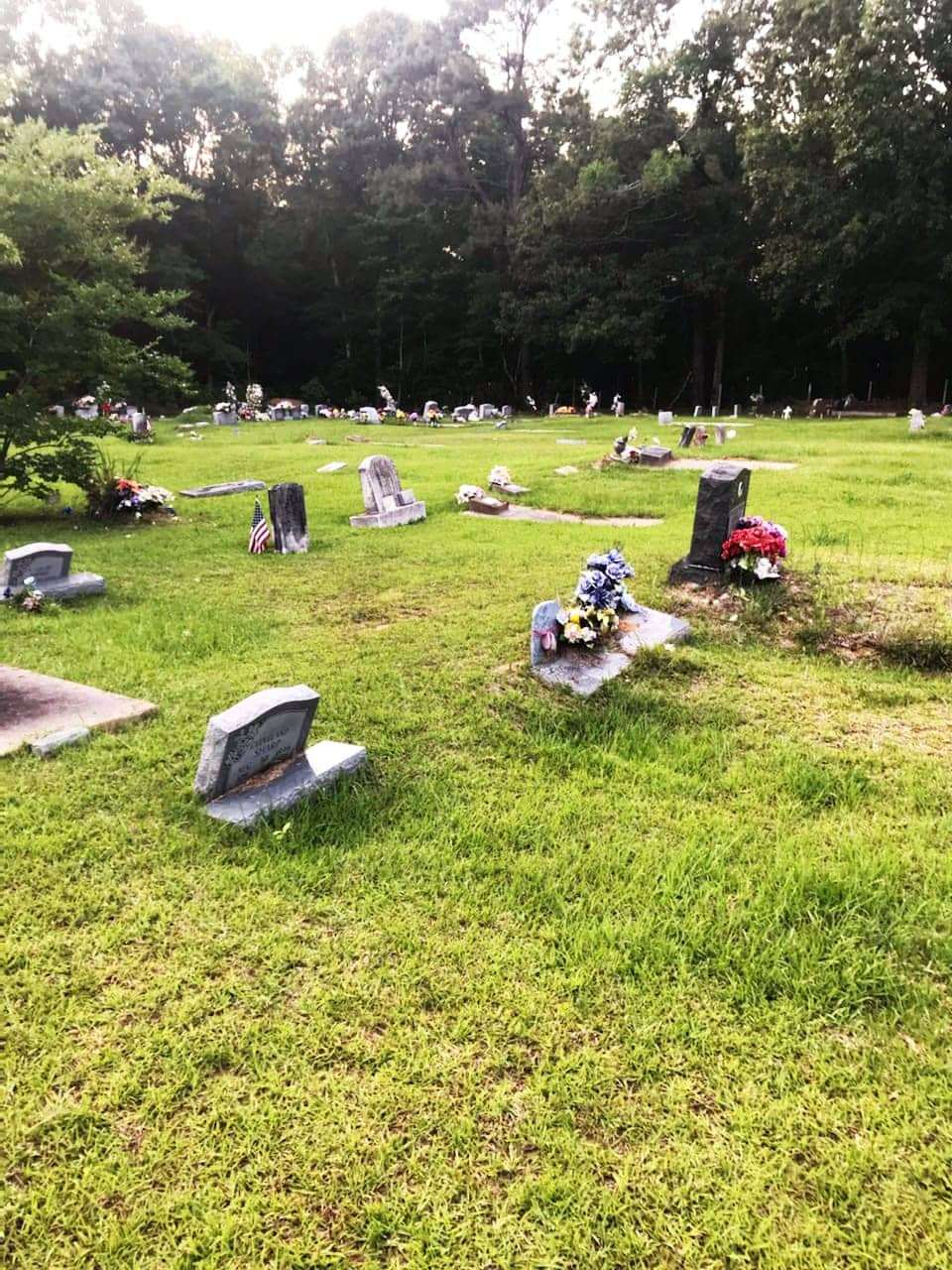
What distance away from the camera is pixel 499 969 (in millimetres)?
2434

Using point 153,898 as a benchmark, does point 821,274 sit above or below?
above

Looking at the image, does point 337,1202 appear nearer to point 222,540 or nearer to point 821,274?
point 222,540

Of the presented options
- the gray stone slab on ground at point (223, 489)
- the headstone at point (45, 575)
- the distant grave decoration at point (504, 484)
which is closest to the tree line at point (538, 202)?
the gray stone slab on ground at point (223, 489)

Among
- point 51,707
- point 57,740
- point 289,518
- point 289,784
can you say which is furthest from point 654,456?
point 57,740

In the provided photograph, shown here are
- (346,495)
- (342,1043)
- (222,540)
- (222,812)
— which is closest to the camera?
(342,1043)

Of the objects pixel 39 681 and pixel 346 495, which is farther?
pixel 346 495

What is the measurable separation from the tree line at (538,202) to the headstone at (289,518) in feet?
54.6

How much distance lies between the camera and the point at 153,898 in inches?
107

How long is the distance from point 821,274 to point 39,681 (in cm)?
2584

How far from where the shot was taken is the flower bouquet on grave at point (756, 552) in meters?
5.62

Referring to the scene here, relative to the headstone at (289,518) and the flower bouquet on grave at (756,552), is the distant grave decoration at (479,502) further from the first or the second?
the flower bouquet on grave at (756,552)

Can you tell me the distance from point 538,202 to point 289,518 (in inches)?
1036

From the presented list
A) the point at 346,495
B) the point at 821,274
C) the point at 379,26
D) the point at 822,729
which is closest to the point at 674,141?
the point at 821,274

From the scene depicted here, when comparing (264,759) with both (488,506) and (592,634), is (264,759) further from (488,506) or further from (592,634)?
(488,506)
